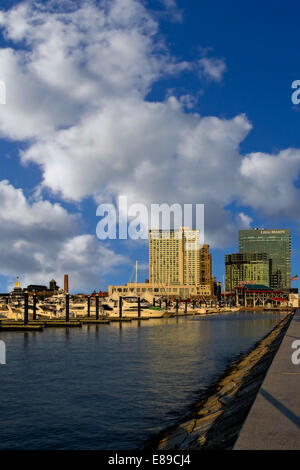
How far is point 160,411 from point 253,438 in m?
13.9

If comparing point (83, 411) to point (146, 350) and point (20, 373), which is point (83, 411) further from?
point (146, 350)

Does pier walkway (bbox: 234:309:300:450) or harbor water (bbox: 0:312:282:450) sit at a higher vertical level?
pier walkway (bbox: 234:309:300:450)

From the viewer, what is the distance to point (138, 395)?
27641 mm

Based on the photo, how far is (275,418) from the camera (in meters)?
12.5

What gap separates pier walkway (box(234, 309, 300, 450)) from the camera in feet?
34.3

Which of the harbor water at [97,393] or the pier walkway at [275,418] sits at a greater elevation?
the pier walkway at [275,418]

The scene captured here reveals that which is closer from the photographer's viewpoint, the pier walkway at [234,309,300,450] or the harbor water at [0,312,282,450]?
the pier walkway at [234,309,300,450]

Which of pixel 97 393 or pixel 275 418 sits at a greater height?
pixel 275 418

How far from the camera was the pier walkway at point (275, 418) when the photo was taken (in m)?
10.5

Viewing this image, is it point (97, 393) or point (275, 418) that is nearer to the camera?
point (275, 418)
